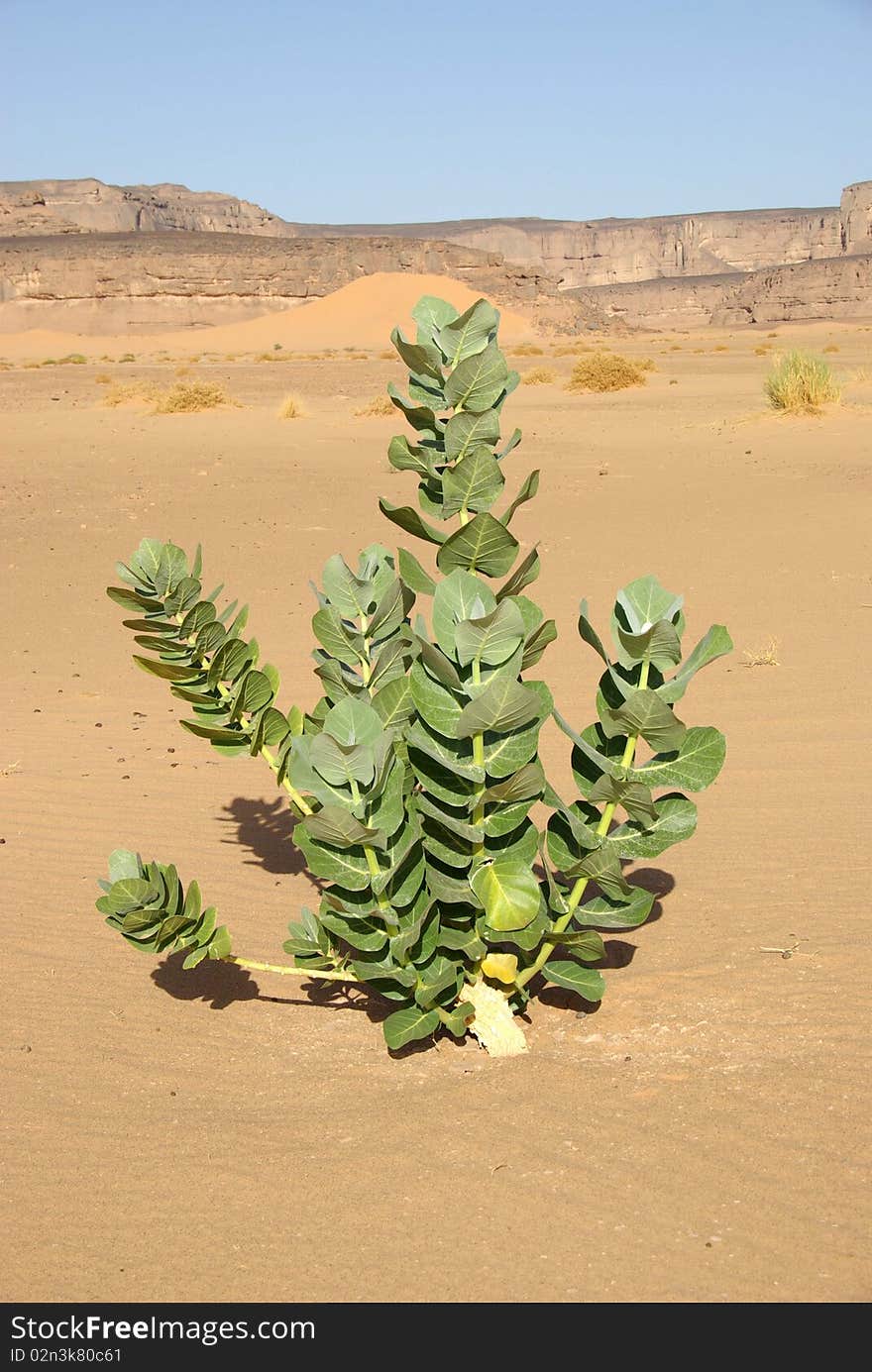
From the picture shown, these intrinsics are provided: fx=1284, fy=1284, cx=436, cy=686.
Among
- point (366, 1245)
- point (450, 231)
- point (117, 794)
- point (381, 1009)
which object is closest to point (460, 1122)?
point (366, 1245)

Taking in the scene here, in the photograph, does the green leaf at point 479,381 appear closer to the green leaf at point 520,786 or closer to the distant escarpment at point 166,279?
the green leaf at point 520,786

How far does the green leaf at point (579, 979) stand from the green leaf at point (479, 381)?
5.03ft

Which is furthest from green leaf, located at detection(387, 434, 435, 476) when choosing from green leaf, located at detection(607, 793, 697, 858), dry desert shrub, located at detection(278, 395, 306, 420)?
dry desert shrub, located at detection(278, 395, 306, 420)

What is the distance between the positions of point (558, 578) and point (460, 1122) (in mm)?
8714

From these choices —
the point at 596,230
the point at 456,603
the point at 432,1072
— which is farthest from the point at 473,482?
the point at 596,230

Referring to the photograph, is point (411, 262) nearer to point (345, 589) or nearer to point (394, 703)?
point (345, 589)

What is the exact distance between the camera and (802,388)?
20016 mm

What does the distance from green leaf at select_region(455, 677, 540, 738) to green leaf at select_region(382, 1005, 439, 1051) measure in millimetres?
886

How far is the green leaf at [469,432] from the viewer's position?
3211 mm

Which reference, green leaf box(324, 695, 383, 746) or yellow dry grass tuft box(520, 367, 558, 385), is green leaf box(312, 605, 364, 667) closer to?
green leaf box(324, 695, 383, 746)

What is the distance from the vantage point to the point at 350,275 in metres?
67.1

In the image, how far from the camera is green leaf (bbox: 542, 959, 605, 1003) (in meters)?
3.53

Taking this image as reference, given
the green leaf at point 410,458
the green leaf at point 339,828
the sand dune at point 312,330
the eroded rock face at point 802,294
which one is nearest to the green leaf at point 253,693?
the green leaf at point 410,458

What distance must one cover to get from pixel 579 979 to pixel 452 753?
2.73ft
